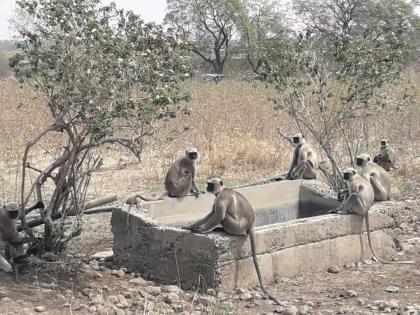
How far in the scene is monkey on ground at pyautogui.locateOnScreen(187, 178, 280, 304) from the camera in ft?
18.7

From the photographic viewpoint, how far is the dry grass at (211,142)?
34.4 ft

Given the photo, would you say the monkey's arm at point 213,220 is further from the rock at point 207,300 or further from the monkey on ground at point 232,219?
the rock at point 207,300

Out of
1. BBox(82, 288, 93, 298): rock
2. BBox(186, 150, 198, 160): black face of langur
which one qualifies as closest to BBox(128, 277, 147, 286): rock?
BBox(82, 288, 93, 298): rock

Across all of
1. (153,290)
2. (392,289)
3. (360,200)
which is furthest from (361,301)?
(153,290)

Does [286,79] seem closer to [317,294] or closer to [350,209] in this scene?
[350,209]

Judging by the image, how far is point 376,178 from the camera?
734cm

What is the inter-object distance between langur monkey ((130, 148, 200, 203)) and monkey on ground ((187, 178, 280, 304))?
1399 millimetres

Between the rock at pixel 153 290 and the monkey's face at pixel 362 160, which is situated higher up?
the monkey's face at pixel 362 160

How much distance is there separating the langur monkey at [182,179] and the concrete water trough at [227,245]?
0.70ft

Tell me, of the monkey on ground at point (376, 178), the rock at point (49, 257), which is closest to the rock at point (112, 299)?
the rock at point (49, 257)

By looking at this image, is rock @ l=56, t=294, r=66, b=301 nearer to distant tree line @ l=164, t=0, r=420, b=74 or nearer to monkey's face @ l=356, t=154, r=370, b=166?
monkey's face @ l=356, t=154, r=370, b=166

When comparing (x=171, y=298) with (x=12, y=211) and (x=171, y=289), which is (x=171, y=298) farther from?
(x=12, y=211)

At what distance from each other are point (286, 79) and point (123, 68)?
13.2ft

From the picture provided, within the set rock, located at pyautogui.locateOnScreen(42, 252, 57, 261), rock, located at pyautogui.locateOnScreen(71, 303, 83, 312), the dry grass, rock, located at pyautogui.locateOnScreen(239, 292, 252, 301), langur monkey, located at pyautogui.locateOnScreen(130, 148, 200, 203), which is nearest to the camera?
rock, located at pyautogui.locateOnScreen(71, 303, 83, 312)
